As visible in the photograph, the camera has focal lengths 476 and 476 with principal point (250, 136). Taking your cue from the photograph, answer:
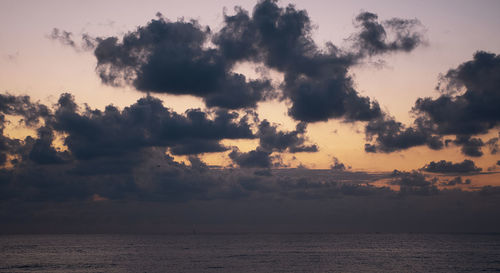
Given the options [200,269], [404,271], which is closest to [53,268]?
[200,269]

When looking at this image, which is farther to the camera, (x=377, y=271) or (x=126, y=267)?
(x=126, y=267)

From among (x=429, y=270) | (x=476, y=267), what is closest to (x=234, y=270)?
(x=429, y=270)

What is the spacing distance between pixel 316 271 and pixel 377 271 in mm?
16717

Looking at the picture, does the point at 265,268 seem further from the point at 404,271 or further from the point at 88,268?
the point at 88,268

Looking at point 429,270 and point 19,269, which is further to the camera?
point 19,269

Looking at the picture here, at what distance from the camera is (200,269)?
134750 mm

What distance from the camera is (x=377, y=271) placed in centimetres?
12775

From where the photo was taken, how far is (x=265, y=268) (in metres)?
134

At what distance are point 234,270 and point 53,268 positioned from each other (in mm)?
54837

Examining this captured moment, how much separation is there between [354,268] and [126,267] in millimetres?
66955

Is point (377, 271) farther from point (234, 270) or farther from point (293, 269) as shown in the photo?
point (234, 270)

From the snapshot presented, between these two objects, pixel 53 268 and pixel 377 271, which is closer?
pixel 377 271

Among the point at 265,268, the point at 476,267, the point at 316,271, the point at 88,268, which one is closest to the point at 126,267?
the point at 88,268

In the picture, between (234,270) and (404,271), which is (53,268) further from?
(404,271)
